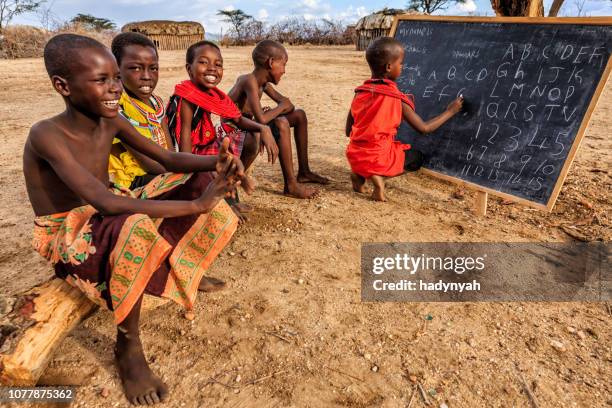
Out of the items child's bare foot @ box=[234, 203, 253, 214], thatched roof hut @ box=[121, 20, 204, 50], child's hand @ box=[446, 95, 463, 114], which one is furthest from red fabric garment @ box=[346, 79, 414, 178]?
thatched roof hut @ box=[121, 20, 204, 50]

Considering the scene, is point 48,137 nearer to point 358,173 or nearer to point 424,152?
point 358,173

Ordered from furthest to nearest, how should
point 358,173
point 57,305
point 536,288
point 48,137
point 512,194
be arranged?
point 358,173
point 512,194
point 536,288
point 57,305
point 48,137

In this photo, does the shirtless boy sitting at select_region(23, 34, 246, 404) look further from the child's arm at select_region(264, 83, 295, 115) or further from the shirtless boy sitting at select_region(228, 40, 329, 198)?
the child's arm at select_region(264, 83, 295, 115)

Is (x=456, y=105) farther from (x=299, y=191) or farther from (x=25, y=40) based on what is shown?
(x=25, y=40)

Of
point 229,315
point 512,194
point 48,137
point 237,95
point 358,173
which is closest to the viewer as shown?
point 48,137

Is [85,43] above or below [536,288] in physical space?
above

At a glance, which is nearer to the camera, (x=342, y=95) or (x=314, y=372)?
(x=314, y=372)

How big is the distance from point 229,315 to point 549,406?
1561 millimetres

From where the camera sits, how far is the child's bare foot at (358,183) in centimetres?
384

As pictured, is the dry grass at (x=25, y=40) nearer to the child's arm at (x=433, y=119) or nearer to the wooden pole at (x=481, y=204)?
the child's arm at (x=433, y=119)

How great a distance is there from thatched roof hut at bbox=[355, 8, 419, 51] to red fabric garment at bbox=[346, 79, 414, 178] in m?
12.1

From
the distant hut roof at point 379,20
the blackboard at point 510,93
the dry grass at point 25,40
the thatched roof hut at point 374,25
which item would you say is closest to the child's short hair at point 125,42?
A: the blackboard at point 510,93

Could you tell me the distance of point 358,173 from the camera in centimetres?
375

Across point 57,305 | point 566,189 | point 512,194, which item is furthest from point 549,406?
point 566,189
